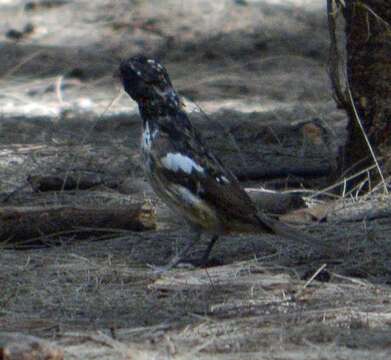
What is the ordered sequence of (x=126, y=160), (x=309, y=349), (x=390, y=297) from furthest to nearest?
1. (x=126, y=160)
2. (x=390, y=297)
3. (x=309, y=349)

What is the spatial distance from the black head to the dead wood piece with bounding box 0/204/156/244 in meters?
0.74

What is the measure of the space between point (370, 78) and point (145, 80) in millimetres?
1945

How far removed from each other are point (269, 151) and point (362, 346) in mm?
4188

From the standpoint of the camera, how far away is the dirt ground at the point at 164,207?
5238 mm

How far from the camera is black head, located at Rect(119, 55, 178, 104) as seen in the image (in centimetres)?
644

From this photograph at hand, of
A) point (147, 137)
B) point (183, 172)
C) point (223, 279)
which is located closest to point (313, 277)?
point (223, 279)

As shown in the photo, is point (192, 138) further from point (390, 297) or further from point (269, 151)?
point (269, 151)

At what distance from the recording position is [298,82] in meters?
12.0

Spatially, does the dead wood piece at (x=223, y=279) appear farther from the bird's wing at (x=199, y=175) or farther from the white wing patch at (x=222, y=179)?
the white wing patch at (x=222, y=179)

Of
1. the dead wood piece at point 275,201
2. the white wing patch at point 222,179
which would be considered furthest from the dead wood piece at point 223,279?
the dead wood piece at point 275,201

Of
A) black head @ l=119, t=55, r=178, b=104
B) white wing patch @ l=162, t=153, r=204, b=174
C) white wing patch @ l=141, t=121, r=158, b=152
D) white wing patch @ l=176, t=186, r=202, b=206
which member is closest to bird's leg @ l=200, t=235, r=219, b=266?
white wing patch @ l=176, t=186, r=202, b=206

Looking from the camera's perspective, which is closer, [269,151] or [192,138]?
[192,138]

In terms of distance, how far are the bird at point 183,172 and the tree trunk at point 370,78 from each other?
1.64m

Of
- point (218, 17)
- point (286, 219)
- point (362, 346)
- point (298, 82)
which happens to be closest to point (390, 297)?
point (362, 346)
